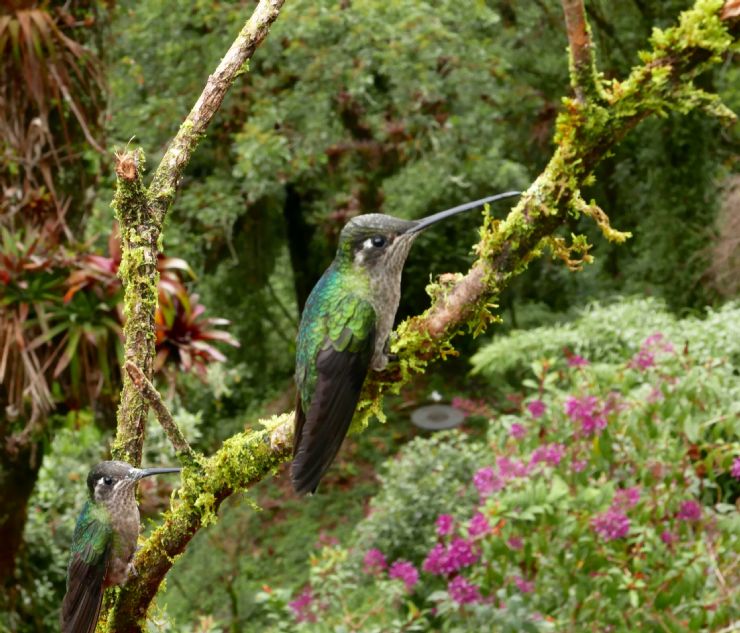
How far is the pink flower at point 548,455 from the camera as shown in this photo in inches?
135

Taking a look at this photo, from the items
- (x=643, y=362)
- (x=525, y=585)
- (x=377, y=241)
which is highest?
(x=377, y=241)

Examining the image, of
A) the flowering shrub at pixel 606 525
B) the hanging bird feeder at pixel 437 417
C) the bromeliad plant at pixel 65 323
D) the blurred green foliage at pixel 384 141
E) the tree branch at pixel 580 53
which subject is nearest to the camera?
the tree branch at pixel 580 53

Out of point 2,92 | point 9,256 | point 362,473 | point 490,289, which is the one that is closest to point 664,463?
point 490,289

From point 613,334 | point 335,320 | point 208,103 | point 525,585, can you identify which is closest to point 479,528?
point 525,585

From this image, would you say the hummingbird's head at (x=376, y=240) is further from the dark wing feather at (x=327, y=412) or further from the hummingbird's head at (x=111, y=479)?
the hummingbird's head at (x=111, y=479)

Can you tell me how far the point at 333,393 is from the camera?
1357 mm

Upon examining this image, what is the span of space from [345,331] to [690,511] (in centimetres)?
222

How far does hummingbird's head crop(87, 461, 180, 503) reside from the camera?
1566 millimetres

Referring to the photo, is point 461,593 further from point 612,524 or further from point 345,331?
point 345,331

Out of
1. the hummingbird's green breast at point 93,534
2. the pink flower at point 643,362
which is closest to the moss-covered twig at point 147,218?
the hummingbird's green breast at point 93,534

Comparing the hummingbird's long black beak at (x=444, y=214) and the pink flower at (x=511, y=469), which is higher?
the hummingbird's long black beak at (x=444, y=214)

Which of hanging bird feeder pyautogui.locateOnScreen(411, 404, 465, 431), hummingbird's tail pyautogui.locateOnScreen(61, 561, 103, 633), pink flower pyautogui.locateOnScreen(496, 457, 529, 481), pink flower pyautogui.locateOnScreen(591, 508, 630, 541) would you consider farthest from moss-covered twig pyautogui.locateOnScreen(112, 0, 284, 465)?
hanging bird feeder pyautogui.locateOnScreen(411, 404, 465, 431)

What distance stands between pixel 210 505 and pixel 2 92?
3526mm

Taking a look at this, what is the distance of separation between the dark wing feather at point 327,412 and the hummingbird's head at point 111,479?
359 millimetres
